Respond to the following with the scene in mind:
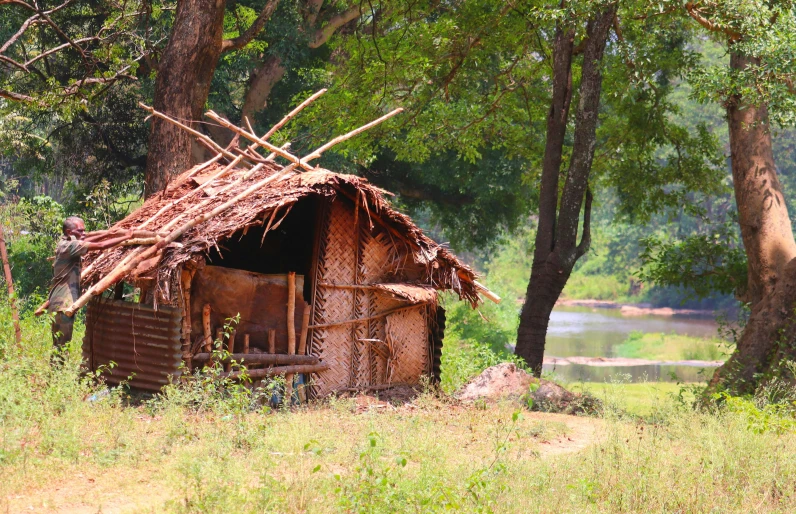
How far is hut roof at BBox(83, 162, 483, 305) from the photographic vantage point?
969 centimetres

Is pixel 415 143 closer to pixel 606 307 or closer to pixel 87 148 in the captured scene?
pixel 87 148

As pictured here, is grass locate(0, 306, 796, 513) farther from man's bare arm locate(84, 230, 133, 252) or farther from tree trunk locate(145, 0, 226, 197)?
tree trunk locate(145, 0, 226, 197)

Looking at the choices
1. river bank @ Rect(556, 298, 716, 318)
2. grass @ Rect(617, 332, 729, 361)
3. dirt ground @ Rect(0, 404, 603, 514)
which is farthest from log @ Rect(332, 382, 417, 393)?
river bank @ Rect(556, 298, 716, 318)

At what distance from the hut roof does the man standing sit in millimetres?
438

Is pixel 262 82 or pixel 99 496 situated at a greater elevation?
pixel 262 82

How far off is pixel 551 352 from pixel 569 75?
2262 cm

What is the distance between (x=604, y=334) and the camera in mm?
43125

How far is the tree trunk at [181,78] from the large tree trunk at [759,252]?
296 inches

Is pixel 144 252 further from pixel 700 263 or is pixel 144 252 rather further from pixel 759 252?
pixel 700 263

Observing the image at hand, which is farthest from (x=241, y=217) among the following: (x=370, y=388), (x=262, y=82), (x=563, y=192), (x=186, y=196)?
(x=262, y=82)

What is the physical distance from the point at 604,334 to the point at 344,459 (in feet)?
121

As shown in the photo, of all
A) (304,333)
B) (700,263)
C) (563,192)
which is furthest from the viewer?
(700,263)

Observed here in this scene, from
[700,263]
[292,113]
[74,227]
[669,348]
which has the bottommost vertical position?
[669,348]

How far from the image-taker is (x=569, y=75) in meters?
15.4
